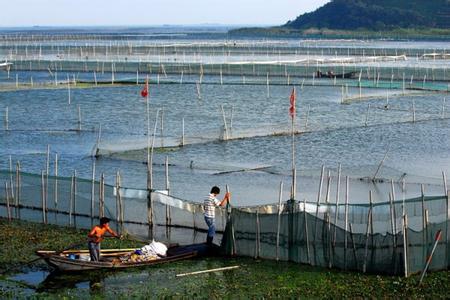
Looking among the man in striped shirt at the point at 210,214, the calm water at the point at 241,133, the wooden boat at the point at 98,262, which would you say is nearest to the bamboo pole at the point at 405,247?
the man in striped shirt at the point at 210,214

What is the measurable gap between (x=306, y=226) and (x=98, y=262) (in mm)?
4556

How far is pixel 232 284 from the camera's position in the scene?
18641mm

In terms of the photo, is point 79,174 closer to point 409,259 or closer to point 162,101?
point 409,259

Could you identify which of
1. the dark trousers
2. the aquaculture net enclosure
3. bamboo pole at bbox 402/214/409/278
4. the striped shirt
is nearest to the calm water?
the aquaculture net enclosure

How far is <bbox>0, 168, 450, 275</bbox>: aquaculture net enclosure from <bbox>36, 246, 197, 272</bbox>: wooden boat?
1374 millimetres

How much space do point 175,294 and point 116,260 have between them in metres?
2.29

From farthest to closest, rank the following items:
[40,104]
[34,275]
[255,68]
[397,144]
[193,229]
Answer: [255,68], [40,104], [397,144], [193,229], [34,275]

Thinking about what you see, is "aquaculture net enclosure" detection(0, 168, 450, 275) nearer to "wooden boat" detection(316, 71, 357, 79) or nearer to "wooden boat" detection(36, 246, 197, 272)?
"wooden boat" detection(36, 246, 197, 272)

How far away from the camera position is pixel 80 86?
66125 mm

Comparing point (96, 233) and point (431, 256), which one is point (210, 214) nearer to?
point (96, 233)

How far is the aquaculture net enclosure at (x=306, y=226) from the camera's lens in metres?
18.9

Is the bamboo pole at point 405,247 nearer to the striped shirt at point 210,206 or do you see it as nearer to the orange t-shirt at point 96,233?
the striped shirt at point 210,206

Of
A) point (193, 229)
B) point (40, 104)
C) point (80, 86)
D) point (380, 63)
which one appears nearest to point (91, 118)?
point (40, 104)

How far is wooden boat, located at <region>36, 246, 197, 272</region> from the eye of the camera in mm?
18828
